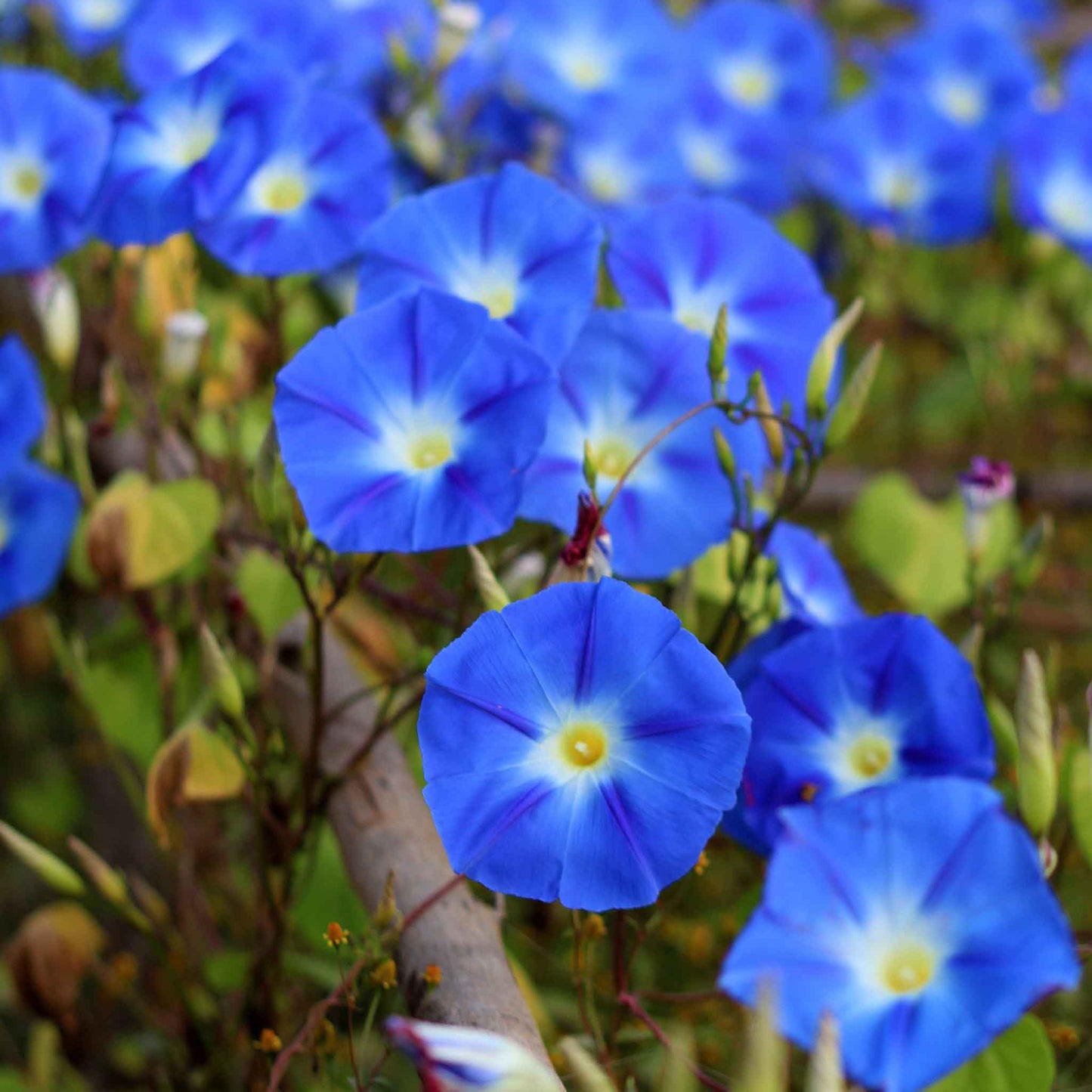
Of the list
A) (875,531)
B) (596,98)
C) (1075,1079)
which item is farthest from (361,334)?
(596,98)

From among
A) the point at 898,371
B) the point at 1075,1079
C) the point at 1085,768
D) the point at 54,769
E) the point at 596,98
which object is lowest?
the point at 54,769

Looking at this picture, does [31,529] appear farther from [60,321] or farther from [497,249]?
[497,249]

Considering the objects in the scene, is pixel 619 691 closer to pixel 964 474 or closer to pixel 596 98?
pixel 964 474

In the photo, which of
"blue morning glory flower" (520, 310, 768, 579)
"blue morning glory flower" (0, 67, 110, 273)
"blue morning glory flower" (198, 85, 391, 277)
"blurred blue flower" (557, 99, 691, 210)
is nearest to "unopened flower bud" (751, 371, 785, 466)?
"blue morning glory flower" (520, 310, 768, 579)

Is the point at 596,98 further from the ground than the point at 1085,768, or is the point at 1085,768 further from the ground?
the point at 596,98

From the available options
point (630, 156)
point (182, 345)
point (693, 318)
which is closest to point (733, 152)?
point (630, 156)

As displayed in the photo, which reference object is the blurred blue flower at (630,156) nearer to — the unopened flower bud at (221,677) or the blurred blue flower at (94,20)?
the blurred blue flower at (94,20)
